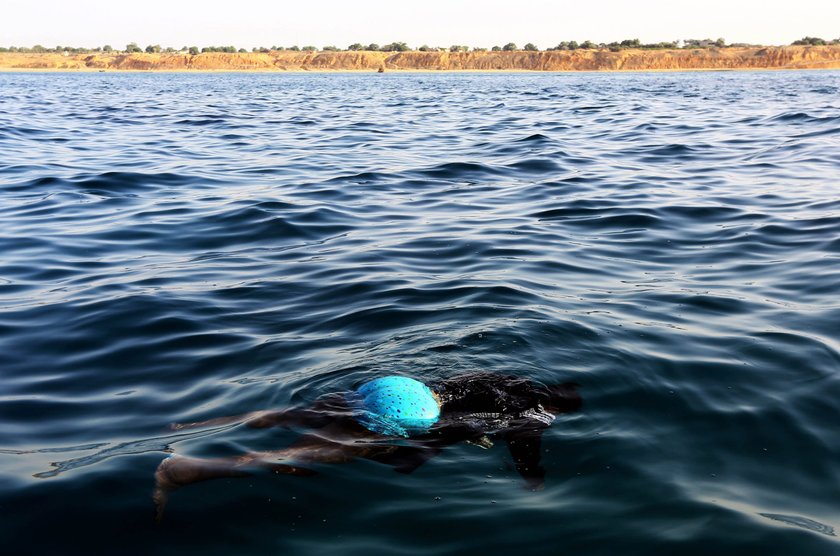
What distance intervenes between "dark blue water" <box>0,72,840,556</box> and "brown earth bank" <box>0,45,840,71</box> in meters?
100

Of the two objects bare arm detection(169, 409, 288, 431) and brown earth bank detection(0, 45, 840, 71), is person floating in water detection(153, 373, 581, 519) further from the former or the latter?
brown earth bank detection(0, 45, 840, 71)

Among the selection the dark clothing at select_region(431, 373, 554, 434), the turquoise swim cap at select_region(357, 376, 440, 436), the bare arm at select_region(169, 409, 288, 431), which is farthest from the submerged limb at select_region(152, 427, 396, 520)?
the dark clothing at select_region(431, 373, 554, 434)

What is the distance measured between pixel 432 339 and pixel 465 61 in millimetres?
125064

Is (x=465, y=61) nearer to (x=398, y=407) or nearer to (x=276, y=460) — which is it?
(x=398, y=407)

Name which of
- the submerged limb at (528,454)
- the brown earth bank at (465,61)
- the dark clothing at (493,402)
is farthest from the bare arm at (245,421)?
the brown earth bank at (465,61)

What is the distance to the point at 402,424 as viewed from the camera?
5254 mm

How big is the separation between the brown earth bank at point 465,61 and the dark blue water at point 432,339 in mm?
100373

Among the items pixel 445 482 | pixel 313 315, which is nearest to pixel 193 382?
pixel 313 315

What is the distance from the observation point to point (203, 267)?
9.24m

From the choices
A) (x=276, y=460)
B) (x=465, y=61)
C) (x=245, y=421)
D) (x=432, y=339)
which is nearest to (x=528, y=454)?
(x=276, y=460)

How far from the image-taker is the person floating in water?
15.5 feet

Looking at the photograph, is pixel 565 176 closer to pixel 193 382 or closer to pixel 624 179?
pixel 624 179

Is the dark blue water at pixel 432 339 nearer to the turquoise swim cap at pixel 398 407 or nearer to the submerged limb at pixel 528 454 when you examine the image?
the submerged limb at pixel 528 454

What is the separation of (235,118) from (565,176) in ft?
55.0
